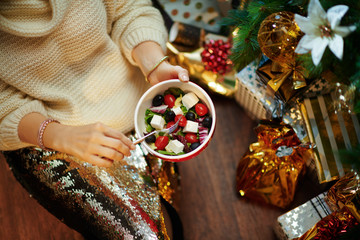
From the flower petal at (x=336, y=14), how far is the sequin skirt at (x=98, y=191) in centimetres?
68

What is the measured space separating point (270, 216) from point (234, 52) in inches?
30.5

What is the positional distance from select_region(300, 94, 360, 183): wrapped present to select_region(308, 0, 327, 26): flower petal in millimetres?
433

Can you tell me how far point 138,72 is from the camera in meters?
1.09

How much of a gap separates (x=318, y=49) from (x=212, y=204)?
95cm

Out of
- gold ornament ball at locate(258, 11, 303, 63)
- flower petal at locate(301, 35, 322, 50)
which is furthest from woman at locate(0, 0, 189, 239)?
flower petal at locate(301, 35, 322, 50)

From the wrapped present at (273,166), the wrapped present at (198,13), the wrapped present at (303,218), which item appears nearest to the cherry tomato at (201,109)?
the wrapped present at (273,166)

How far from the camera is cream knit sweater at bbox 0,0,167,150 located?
0.79m

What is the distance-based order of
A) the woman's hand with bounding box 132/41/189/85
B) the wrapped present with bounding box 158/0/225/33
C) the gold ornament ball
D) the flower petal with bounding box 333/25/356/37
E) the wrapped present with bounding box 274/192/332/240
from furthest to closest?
the wrapped present with bounding box 158/0/225/33 < the wrapped present with bounding box 274/192/332/240 < the woman's hand with bounding box 132/41/189/85 < the gold ornament ball < the flower petal with bounding box 333/25/356/37

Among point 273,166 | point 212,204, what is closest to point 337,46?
point 273,166

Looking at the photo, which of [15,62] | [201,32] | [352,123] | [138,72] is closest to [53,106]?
[15,62]

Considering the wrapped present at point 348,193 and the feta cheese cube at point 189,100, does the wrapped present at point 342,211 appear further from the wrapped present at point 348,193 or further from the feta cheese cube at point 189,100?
the feta cheese cube at point 189,100

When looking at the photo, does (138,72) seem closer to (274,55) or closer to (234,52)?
(234,52)

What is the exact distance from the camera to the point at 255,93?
3.87 feet

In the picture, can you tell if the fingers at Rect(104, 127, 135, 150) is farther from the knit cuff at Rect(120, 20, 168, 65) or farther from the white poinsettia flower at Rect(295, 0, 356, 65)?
the white poinsettia flower at Rect(295, 0, 356, 65)
